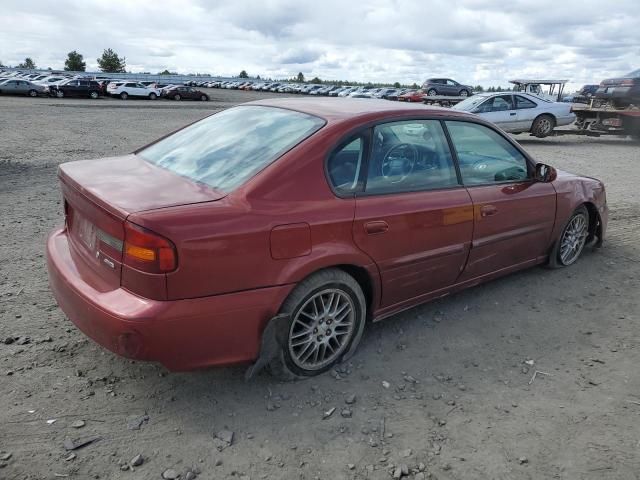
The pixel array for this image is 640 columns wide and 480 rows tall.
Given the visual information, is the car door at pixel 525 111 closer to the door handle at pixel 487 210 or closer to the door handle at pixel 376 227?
the door handle at pixel 487 210

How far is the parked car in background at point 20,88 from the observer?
36.7m

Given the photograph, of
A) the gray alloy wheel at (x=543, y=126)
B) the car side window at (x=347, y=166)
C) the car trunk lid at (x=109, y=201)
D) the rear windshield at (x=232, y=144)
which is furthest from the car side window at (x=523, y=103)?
the car trunk lid at (x=109, y=201)

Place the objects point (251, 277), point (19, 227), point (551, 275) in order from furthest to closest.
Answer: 1. point (19, 227)
2. point (551, 275)
3. point (251, 277)

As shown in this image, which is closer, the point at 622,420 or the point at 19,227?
the point at 622,420

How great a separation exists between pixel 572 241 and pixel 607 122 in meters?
12.6

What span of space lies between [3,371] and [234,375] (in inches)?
52.6

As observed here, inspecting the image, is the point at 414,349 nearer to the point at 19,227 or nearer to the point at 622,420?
the point at 622,420

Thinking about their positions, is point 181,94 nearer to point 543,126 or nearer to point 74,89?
point 74,89

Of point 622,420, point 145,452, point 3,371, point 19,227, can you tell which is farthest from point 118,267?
point 19,227

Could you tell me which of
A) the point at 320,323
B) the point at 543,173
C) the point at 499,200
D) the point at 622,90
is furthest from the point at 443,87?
the point at 320,323

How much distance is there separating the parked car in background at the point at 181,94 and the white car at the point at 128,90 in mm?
1263

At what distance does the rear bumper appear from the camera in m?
2.51

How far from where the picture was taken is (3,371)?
10.0 ft

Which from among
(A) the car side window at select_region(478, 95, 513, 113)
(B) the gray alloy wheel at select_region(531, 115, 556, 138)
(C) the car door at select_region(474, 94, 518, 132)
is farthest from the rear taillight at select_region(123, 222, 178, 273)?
(B) the gray alloy wheel at select_region(531, 115, 556, 138)
